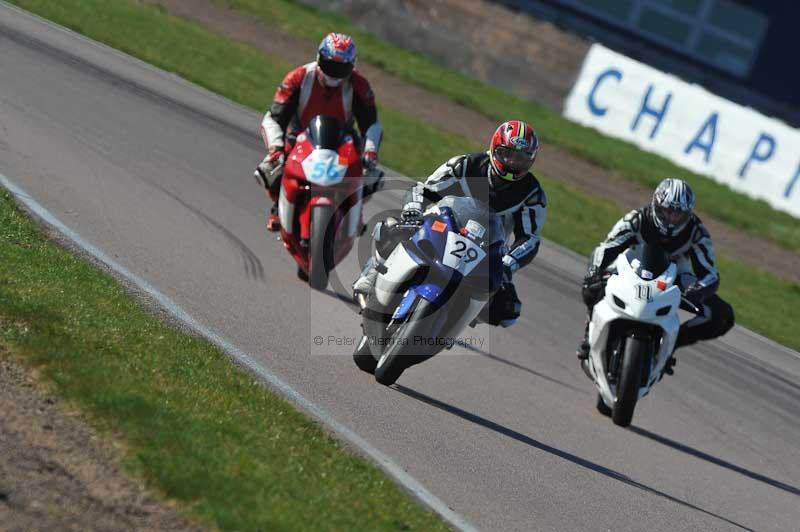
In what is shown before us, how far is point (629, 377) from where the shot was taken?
8.88 m

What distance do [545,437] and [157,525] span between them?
4032 mm

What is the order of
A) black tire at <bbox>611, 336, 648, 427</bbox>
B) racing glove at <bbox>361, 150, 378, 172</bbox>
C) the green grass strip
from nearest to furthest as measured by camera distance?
black tire at <bbox>611, 336, 648, 427</bbox>
racing glove at <bbox>361, 150, 378, 172</bbox>
the green grass strip

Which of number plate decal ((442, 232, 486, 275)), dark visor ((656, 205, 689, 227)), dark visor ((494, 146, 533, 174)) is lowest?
number plate decal ((442, 232, 486, 275))

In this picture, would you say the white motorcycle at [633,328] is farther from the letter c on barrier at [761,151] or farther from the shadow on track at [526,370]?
the letter c on barrier at [761,151]

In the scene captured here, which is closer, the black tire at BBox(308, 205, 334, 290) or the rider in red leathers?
the black tire at BBox(308, 205, 334, 290)

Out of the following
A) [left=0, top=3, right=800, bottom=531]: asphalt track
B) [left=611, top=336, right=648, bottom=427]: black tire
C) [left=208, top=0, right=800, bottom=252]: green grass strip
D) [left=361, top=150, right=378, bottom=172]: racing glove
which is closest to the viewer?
[left=0, top=3, right=800, bottom=531]: asphalt track

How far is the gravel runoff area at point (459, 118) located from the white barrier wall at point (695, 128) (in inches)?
47.3

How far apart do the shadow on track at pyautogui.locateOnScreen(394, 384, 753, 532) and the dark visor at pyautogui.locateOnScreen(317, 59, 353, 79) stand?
3.24m

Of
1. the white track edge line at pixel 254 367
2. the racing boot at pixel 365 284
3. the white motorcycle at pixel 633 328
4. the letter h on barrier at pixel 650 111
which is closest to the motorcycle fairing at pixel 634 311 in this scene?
the white motorcycle at pixel 633 328

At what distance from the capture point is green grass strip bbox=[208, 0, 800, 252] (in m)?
20.5

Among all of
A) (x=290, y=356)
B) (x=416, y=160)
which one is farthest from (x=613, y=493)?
(x=416, y=160)

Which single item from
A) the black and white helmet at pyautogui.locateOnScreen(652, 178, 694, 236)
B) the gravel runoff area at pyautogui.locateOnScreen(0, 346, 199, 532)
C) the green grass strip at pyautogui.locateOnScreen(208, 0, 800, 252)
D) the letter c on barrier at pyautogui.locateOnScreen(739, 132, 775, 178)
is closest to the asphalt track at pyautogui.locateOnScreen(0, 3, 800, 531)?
the black and white helmet at pyautogui.locateOnScreen(652, 178, 694, 236)

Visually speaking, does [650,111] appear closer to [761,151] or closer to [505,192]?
[761,151]

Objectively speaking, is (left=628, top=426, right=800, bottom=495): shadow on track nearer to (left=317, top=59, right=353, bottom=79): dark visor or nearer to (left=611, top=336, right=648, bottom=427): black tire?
(left=611, top=336, right=648, bottom=427): black tire
